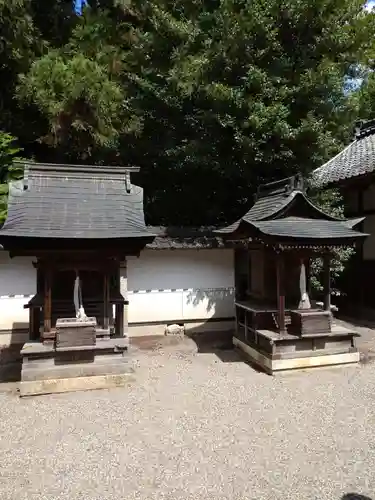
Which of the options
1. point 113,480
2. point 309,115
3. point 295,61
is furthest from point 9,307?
point 295,61

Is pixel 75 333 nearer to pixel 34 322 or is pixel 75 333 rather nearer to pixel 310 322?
pixel 34 322

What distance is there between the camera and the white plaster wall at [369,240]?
1212cm

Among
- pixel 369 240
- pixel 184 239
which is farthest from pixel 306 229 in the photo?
pixel 369 240

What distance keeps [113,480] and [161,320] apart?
664cm

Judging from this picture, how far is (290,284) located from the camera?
8.43m

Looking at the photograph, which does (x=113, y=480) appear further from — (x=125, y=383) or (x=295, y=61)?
(x=295, y=61)

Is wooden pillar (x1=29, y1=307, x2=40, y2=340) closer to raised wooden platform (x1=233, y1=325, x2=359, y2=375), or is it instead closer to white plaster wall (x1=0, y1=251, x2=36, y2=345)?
white plaster wall (x1=0, y1=251, x2=36, y2=345)

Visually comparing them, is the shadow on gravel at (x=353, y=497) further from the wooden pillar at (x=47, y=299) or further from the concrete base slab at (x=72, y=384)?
the wooden pillar at (x=47, y=299)

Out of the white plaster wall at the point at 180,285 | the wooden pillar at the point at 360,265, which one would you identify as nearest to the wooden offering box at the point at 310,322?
the white plaster wall at the point at 180,285

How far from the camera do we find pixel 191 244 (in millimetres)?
10445

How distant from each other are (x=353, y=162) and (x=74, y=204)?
1002 cm

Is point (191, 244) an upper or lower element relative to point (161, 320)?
upper

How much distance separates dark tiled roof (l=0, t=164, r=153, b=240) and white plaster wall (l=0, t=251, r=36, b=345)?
2938 millimetres

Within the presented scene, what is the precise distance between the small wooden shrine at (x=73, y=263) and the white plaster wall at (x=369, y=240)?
7746 mm
